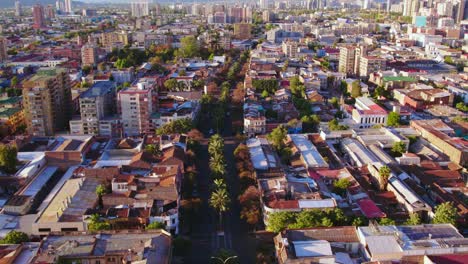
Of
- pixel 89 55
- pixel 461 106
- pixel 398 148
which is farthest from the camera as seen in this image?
pixel 89 55

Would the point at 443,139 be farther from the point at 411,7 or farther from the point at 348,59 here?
the point at 411,7

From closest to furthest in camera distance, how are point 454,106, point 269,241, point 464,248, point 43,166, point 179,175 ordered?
point 464,248 → point 269,241 → point 179,175 → point 43,166 → point 454,106

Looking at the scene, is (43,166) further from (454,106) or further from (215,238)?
(454,106)

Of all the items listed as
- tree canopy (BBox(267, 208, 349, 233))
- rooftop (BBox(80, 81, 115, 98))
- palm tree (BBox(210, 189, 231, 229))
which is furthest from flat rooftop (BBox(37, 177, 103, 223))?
rooftop (BBox(80, 81, 115, 98))

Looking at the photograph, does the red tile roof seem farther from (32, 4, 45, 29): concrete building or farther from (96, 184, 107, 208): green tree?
(32, 4, 45, 29): concrete building

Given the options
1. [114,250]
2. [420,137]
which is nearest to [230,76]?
[420,137]

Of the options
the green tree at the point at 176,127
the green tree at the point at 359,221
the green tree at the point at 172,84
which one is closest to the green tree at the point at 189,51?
the green tree at the point at 172,84

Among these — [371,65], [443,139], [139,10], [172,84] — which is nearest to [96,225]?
[443,139]
